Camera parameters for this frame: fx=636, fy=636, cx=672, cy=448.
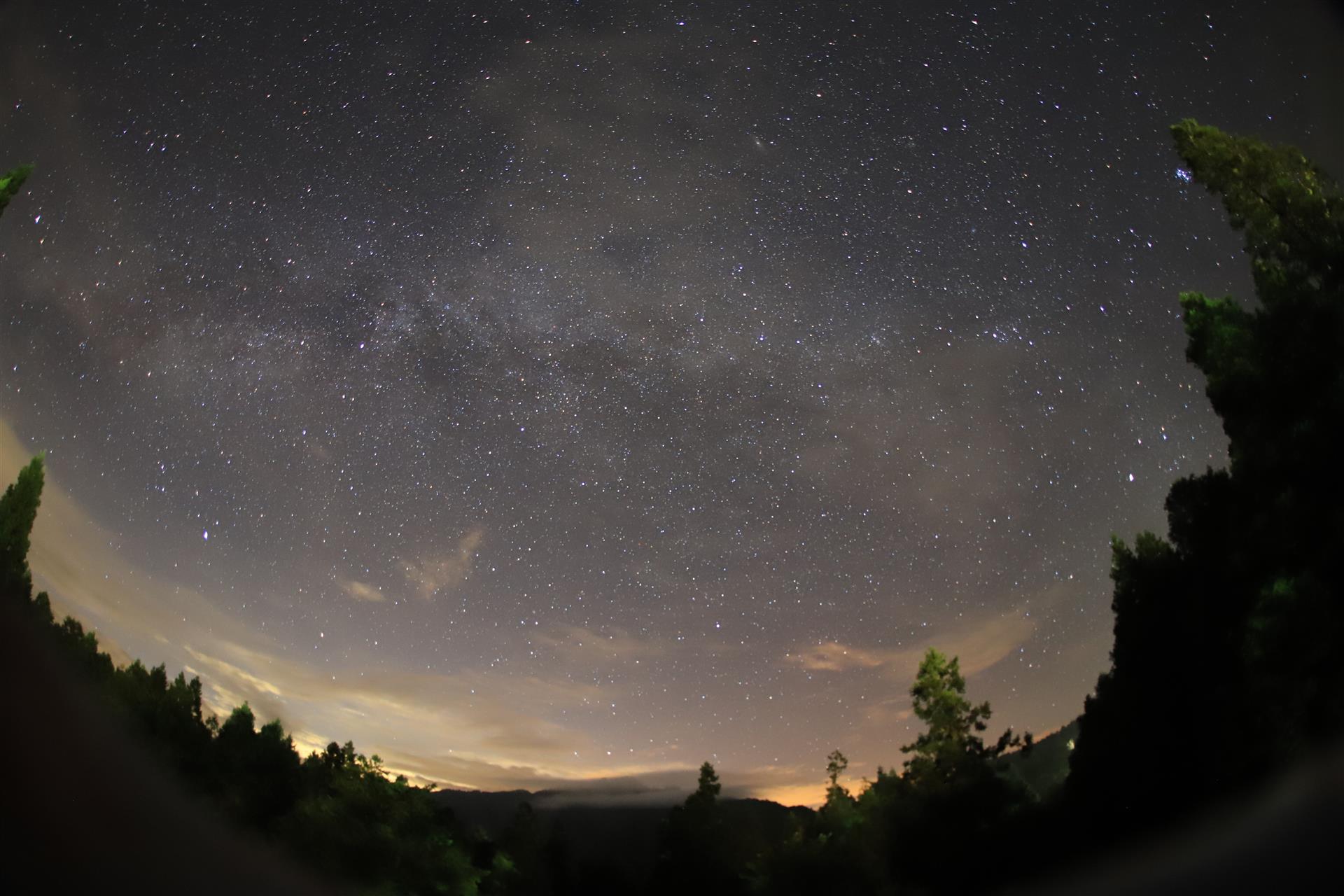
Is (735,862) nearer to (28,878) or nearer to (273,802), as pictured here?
(273,802)

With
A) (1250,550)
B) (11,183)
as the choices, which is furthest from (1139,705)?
(11,183)

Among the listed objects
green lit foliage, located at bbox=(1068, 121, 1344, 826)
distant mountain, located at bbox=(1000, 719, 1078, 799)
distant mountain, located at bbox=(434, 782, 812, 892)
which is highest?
green lit foliage, located at bbox=(1068, 121, 1344, 826)

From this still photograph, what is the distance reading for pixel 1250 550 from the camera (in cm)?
1167

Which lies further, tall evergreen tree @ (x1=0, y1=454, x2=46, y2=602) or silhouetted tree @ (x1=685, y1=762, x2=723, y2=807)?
silhouetted tree @ (x1=685, y1=762, x2=723, y2=807)

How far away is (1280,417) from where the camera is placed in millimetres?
11617

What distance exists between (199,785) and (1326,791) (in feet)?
89.0

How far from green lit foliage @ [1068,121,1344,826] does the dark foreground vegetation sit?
4 cm

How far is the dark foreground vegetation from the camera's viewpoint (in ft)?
34.8

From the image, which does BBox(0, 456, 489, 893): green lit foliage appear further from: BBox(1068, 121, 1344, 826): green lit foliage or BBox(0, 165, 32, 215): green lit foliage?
BBox(1068, 121, 1344, 826): green lit foliage

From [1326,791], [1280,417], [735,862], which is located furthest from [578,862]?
[1280,417]

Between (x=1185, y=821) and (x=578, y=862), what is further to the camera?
(x=578, y=862)

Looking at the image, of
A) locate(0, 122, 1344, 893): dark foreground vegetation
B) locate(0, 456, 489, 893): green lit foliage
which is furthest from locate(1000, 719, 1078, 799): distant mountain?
locate(0, 456, 489, 893): green lit foliage

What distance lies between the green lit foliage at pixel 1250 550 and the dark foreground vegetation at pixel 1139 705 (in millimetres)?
36

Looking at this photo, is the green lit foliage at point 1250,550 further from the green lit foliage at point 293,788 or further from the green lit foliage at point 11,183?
the green lit foliage at point 11,183
